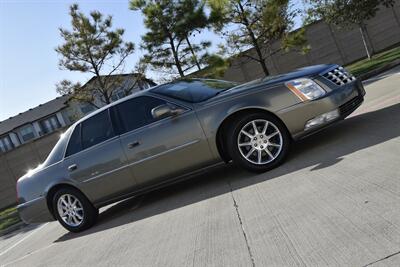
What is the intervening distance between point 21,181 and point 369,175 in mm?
5356

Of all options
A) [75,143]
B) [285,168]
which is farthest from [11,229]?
[285,168]

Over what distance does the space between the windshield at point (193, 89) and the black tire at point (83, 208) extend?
1.92 meters

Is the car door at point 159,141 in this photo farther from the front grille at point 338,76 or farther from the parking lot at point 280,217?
the front grille at point 338,76

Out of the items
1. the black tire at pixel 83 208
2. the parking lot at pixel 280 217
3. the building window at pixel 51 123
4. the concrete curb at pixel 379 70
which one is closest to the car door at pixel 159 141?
the parking lot at pixel 280 217

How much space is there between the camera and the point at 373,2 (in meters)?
19.9

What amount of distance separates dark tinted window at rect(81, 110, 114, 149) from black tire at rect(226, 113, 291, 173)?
1830 millimetres

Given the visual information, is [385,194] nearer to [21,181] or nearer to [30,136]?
[21,181]

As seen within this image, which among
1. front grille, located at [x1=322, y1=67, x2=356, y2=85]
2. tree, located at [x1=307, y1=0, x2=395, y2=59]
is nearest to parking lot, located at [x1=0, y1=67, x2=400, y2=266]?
front grille, located at [x1=322, y1=67, x2=356, y2=85]

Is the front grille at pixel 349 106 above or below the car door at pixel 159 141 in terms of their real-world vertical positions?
below

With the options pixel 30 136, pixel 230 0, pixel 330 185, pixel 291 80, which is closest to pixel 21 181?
pixel 291 80

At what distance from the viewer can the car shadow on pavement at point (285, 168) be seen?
17.8 feet

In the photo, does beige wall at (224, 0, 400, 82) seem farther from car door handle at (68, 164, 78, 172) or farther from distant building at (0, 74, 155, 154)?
distant building at (0, 74, 155, 154)

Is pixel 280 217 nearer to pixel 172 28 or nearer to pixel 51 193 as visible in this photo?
pixel 51 193

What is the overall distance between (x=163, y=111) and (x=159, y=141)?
1.46 ft
